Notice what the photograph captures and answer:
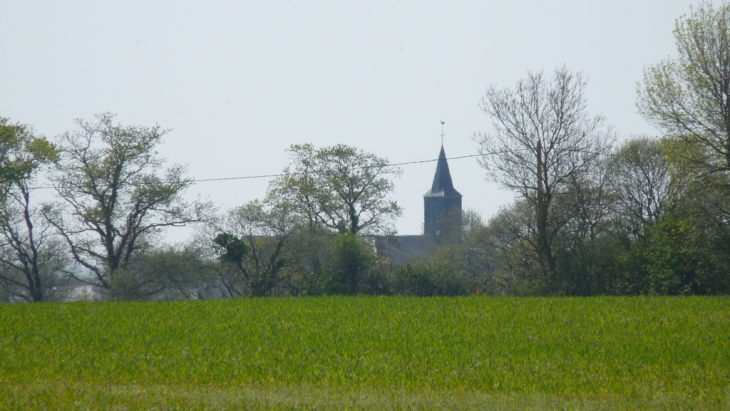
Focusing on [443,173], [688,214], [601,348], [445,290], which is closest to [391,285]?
[445,290]

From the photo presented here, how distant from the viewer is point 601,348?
37.2ft

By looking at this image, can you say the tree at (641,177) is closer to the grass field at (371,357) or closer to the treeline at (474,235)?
the treeline at (474,235)

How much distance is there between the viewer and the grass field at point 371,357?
26.9 feet

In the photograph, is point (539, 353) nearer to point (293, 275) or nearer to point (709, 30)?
point (709, 30)

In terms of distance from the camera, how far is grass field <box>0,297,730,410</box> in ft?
26.9

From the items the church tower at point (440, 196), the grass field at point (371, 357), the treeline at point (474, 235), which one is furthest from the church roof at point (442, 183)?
the grass field at point (371, 357)

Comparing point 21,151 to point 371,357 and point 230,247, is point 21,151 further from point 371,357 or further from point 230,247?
point 371,357

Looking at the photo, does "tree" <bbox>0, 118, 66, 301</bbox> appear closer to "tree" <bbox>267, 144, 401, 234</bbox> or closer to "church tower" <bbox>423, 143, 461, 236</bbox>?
"tree" <bbox>267, 144, 401, 234</bbox>

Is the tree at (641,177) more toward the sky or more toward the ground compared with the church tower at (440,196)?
more toward the ground

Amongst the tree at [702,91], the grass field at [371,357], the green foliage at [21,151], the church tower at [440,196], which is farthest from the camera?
the church tower at [440,196]

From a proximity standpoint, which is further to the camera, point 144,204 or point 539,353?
point 144,204

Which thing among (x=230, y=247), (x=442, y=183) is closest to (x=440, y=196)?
(x=442, y=183)

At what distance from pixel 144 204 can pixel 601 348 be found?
126 ft

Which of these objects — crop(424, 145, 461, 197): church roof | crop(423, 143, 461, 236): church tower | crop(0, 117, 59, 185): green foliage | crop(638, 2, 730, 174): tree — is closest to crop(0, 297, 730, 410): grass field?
crop(638, 2, 730, 174): tree
